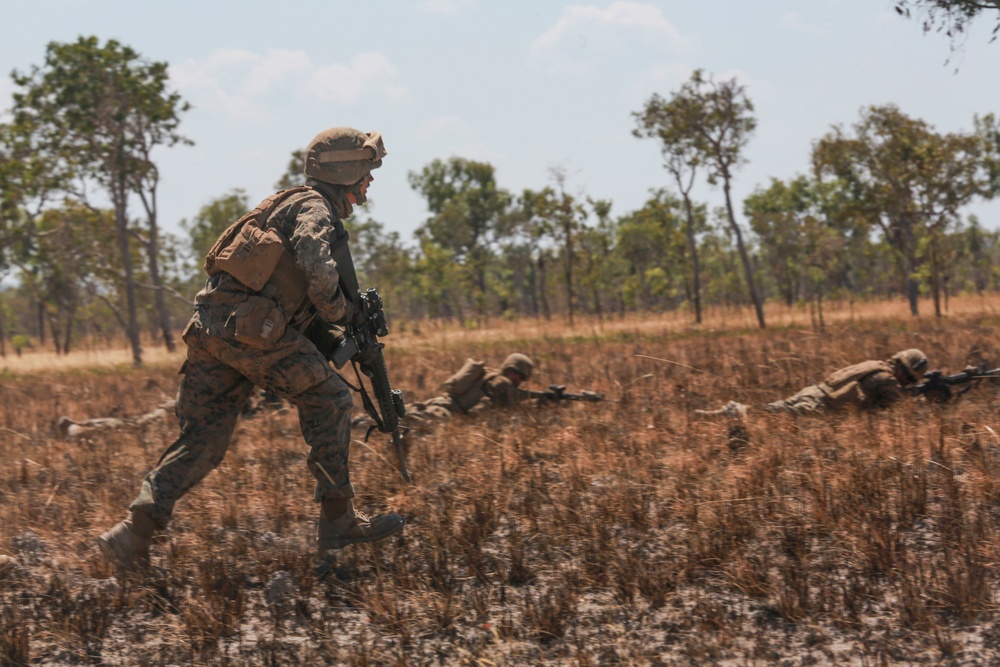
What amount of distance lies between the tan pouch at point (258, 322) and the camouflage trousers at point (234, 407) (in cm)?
8

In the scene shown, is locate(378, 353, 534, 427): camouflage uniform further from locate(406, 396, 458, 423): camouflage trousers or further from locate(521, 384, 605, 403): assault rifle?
locate(521, 384, 605, 403): assault rifle

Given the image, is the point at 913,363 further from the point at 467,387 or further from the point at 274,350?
the point at 274,350

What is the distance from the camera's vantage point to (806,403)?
5559 mm

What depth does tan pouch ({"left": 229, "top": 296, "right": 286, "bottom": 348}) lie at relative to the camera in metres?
3.42

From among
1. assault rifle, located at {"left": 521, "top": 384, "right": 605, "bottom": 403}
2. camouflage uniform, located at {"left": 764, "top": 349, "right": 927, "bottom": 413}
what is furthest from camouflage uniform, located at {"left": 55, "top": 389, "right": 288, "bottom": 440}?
camouflage uniform, located at {"left": 764, "top": 349, "right": 927, "bottom": 413}

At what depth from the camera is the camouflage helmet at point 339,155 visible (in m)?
3.81

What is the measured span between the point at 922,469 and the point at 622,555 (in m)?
1.51

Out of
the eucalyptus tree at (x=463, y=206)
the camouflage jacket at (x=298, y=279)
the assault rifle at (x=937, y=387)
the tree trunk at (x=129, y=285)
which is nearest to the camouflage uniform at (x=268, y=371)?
the camouflage jacket at (x=298, y=279)

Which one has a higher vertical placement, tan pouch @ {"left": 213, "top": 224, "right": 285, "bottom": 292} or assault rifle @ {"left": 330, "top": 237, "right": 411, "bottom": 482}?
tan pouch @ {"left": 213, "top": 224, "right": 285, "bottom": 292}

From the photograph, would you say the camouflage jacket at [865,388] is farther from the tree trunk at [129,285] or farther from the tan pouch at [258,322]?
the tree trunk at [129,285]

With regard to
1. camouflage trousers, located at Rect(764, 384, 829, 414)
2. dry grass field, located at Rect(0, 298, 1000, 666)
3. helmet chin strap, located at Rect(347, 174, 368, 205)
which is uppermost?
helmet chin strap, located at Rect(347, 174, 368, 205)

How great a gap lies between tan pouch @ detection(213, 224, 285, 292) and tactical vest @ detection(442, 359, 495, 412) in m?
3.15

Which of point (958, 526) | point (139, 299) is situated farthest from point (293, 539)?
point (139, 299)

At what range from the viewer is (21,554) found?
3.86 m
